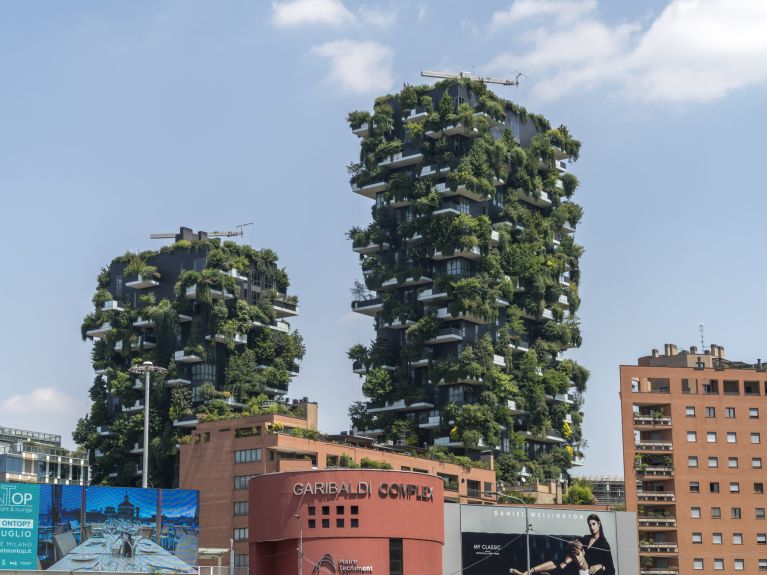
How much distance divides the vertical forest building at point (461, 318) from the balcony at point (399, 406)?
176 mm

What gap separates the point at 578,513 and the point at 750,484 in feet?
100

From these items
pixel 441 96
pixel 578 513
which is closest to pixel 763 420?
pixel 578 513

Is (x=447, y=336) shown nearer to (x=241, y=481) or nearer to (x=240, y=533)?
(x=241, y=481)

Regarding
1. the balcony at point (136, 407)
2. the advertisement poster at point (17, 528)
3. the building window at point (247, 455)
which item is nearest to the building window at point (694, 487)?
the building window at point (247, 455)

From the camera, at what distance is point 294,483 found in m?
132

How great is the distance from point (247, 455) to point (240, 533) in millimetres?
8659

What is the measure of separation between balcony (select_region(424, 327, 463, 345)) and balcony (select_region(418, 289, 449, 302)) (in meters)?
4.38

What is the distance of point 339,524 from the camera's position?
129375mm

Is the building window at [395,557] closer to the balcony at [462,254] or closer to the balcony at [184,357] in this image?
the balcony at [462,254]

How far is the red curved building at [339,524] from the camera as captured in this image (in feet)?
422

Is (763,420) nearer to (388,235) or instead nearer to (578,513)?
(578,513)

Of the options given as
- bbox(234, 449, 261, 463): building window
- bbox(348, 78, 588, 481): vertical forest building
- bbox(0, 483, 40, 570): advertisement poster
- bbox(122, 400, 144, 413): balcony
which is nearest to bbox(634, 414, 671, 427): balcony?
bbox(348, 78, 588, 481): vertical forest building

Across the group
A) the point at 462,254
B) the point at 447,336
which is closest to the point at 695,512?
the point at 447,336

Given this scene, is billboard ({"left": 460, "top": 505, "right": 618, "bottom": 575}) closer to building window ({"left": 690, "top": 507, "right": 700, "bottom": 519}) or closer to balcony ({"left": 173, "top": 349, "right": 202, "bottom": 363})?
building window ({"left": 690, "top": 507, "right": 700, "bottom": 519})
